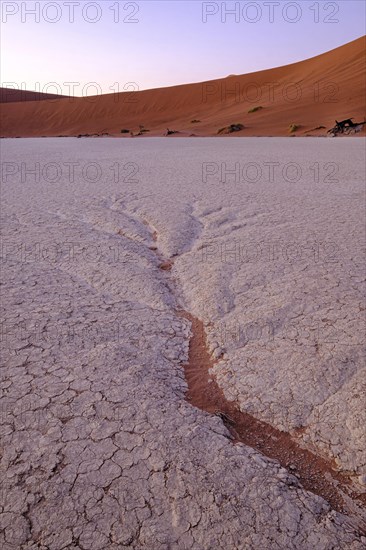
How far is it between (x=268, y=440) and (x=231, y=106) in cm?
2794

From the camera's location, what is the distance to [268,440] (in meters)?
1.41

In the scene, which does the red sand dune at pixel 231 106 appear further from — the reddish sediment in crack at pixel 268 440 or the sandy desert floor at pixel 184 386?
the reddish sediment in crack at pixel 268 440

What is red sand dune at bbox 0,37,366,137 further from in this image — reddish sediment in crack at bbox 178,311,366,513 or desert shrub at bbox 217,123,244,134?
reddish sediment in crack at bbox 178,311,366,513

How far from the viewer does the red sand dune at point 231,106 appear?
18.2 meters

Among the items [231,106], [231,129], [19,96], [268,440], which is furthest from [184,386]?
[19,96]

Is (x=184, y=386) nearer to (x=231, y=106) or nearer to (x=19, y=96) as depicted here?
(x=231, y=106)

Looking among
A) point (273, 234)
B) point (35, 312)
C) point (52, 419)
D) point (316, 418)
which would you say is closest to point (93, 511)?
point (52, 419)

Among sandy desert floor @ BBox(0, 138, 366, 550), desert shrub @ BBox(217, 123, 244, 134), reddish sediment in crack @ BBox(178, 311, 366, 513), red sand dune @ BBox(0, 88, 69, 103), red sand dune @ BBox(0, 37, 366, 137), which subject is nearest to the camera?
sandy desert floor @ BBox(0, 138, 366, 550)

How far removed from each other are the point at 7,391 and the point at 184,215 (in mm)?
2649

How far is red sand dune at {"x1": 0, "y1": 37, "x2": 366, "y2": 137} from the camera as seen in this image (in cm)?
1823

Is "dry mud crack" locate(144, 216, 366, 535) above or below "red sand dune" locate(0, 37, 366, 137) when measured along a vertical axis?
below

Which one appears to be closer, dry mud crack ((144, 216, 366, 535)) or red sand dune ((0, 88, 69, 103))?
dry mud crack ((144, 216, 366, 535))

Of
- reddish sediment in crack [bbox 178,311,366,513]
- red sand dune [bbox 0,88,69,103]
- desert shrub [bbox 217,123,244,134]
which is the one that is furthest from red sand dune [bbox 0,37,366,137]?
red sand dune [bbox 0,88,69,103]

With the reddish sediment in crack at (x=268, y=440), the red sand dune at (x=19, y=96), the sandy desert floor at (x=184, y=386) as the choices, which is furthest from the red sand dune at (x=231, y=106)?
the red sand dune at (x=19, y=96)
